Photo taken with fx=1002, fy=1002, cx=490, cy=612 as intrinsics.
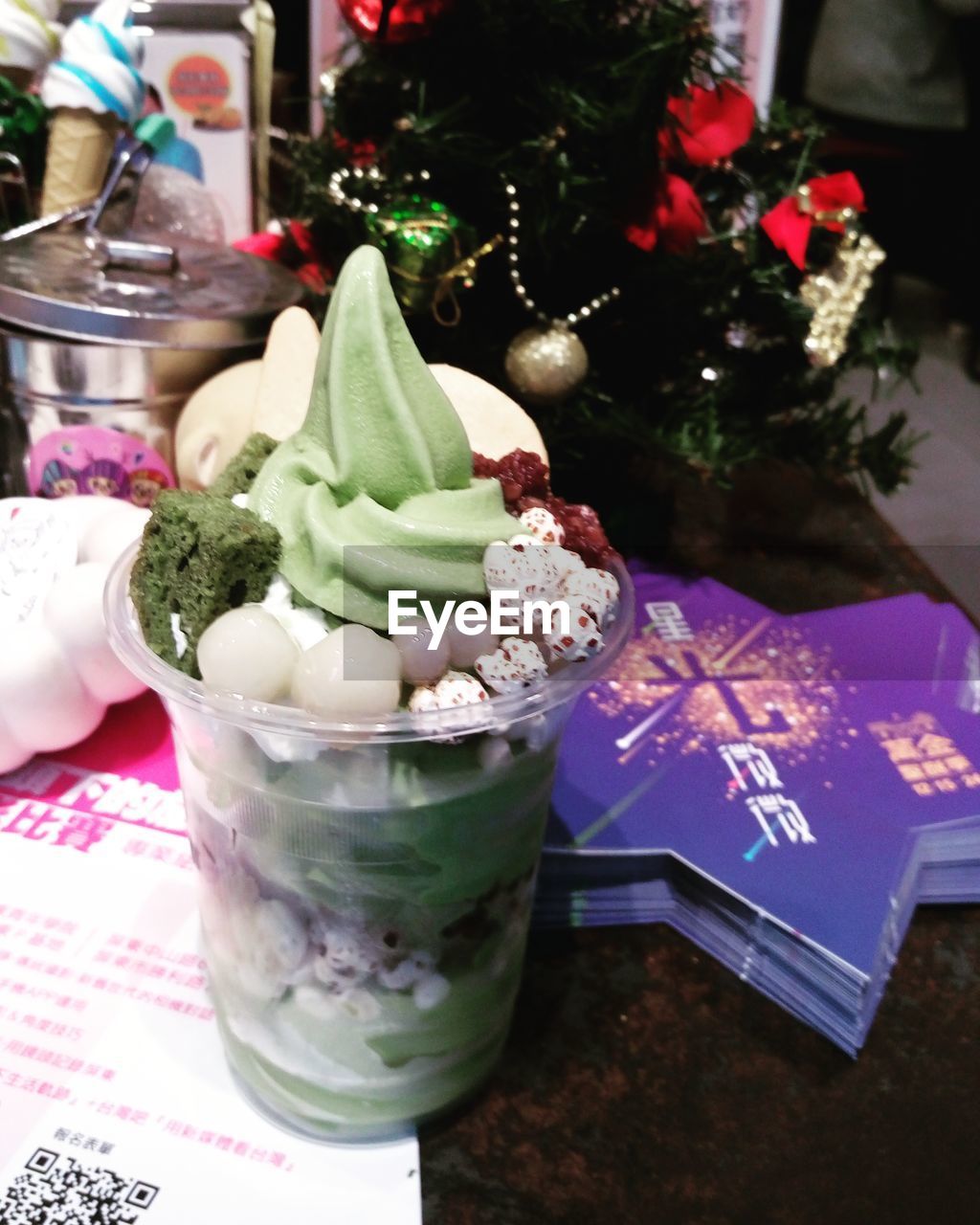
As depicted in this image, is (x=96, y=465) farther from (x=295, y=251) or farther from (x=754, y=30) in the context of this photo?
(x=754, y=30)

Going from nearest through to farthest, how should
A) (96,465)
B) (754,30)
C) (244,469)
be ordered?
(244,469), (96,465), (754,30)

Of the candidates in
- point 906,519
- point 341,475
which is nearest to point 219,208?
point 341,475

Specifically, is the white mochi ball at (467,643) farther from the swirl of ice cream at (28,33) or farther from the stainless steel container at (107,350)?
the swirl of ice cream at (28,33)

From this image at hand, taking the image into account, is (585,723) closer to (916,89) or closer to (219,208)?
(219,208)

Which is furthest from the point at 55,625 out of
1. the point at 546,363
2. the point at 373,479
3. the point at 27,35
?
the point at 27,35

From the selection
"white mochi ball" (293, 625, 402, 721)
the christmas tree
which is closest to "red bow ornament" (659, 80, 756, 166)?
the christmas tree

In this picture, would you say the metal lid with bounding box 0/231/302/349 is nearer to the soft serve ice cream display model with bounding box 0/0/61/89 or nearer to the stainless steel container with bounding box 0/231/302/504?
the stainless steel container with bounding box 0/231/302/504
